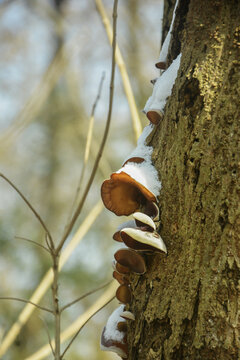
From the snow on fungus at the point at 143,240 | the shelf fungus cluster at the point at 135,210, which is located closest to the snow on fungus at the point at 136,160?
the shelf fungus cluster at the point at 135,210

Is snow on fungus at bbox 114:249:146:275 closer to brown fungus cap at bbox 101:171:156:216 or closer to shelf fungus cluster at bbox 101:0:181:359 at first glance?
shelf fungus cluster at bbox 101:0:181:359

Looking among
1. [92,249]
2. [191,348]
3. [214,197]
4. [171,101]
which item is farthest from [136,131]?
[92,249]

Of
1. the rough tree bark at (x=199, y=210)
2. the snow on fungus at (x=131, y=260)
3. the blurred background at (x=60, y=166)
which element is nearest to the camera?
the rough tree bark at (x=199, y=210)

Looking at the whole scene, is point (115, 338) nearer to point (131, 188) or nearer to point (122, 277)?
point (122, 277)

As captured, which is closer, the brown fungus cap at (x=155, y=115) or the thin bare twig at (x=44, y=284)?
the brown fungus cap at (x=155, y=115)

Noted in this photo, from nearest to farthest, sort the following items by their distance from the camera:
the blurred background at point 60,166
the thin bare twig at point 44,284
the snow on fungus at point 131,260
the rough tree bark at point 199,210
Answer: the rough tree bark at point 199,210, the snow on fungus at point 131,260, the thin bare twig at point 44,284, the blurred background at point 60,166

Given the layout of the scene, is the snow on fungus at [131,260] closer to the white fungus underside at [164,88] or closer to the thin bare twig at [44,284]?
the white fungus underside at [164,88]

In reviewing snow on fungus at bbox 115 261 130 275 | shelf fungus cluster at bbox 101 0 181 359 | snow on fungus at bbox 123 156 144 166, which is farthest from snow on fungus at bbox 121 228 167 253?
snow on fungus at bbox 123 156 144 166

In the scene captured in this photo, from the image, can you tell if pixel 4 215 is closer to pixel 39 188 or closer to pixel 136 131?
pixel 39 188
